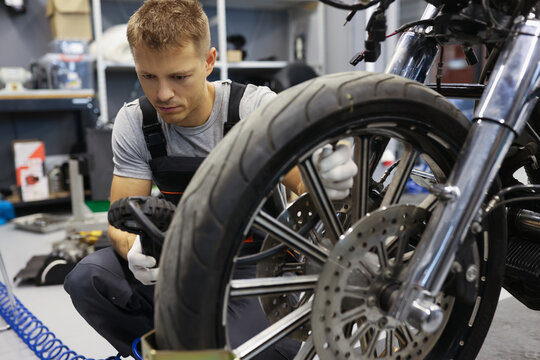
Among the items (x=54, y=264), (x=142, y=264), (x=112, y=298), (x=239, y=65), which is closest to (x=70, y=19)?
(x=239, y=65)

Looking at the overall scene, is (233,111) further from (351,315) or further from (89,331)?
(89,331)

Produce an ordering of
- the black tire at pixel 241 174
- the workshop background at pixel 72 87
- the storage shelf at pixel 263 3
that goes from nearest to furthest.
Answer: the black tire at pixel 241 174, the workshop background at pixel 72 87, the storage shelf at pixel 263 3

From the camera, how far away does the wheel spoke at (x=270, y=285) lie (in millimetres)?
654

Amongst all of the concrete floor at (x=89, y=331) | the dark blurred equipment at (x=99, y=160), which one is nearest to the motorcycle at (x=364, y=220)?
the concrete floor at (x=89, y=331)

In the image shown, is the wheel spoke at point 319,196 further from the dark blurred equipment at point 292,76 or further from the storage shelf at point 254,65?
the storage shelf at point 254,65

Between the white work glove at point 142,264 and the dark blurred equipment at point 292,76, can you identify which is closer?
the white work glove at point 142,264

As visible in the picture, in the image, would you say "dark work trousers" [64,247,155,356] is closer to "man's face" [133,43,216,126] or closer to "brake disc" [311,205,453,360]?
"man's face" [133,43,216,126]

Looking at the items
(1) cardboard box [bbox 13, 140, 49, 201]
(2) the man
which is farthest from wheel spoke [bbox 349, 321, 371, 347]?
(1) cardboard box [bbox 13, 140, 49, 201]

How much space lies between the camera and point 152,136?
3.75 feet

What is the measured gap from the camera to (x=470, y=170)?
683 mm

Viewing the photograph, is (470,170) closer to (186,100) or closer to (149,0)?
(186,100)

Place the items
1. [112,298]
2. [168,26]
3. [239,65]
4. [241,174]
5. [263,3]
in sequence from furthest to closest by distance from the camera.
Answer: [263,3] → [239,65] → [112,298] → [168,26] → [241,174]

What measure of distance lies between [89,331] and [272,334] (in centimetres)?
120

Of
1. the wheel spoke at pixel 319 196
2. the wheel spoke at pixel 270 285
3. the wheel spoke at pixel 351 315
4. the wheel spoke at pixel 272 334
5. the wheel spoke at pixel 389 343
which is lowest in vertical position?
the wheel spoke at pixel 389 343
